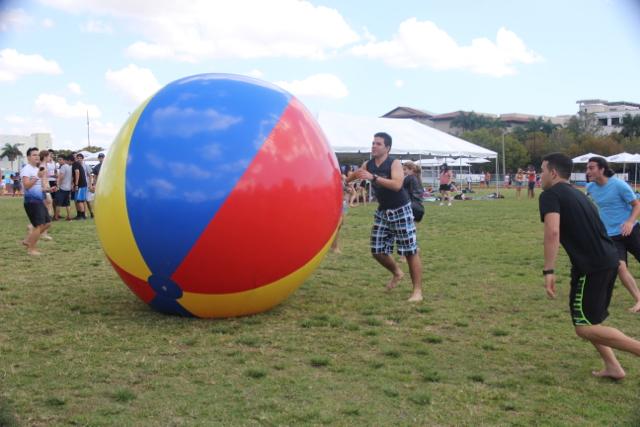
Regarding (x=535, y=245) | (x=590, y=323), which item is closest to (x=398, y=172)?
(x=590, y=323)

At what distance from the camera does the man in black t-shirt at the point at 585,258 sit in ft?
15.2

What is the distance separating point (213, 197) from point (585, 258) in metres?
2.96

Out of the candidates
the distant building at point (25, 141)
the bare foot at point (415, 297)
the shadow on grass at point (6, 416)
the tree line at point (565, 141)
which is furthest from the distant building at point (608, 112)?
the shadow on grass at point (6, 416)

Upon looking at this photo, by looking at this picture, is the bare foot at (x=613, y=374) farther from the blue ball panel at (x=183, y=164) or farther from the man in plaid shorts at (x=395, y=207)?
the blue ball panel at (x=183, y=164)

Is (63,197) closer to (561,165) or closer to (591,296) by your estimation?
(561,165)

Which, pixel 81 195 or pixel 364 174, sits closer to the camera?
pixel 364 174

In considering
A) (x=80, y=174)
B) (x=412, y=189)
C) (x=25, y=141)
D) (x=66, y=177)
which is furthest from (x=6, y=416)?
(x=25, y=141)

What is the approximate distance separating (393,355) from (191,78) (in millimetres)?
3229

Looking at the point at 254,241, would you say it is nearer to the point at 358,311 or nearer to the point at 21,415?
the point at 358,311

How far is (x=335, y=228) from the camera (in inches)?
260

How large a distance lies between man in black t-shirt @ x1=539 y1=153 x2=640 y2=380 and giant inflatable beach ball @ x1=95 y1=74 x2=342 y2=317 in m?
2.20

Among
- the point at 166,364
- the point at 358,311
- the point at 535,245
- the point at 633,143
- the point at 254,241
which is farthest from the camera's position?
the point at 633,143

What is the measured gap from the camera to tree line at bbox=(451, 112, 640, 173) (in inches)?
2272

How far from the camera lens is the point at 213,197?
18.0ft
